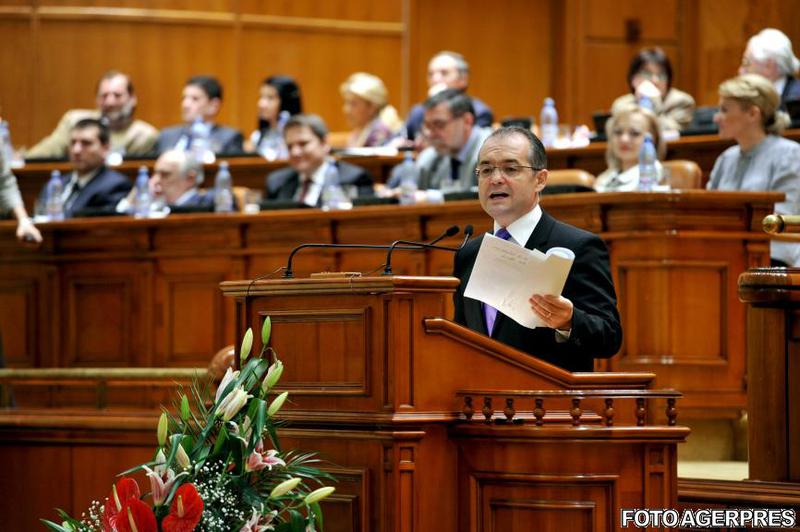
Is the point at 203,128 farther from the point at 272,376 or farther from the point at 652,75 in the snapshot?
the point at 272,376

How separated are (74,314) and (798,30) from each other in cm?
551

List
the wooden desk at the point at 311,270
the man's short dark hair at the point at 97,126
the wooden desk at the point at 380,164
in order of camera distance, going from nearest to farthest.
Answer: the wooden desk at the point at 311,270 < the wooden desk at the point at 380,164 < the man's short dark hair at the point at 97,126

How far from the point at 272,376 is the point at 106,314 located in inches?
173

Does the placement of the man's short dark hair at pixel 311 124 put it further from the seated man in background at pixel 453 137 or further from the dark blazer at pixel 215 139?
the dark blazer at pixel 215 139

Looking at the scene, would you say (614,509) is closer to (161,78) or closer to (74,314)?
(74,314)

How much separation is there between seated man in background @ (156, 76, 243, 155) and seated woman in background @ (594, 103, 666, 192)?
305cm

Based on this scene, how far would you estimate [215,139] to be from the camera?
939 centimetres

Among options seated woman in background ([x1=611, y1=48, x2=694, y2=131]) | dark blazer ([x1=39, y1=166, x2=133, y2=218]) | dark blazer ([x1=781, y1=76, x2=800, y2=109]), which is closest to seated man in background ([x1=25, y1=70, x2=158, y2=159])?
dark blazer ([x1=39, y1=166, x2=133, y2=218])

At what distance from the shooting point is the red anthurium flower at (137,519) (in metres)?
3.00

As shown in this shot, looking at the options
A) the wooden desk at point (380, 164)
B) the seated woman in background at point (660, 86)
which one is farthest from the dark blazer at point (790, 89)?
the seated woman in background at point (660, 86)

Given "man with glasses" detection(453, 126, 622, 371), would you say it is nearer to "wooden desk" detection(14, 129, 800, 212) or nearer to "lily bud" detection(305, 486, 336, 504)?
"lily bud" detection(305, 486, 336, 504)

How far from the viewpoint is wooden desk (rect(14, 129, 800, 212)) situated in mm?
7672

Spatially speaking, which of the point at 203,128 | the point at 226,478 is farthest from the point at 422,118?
the point at 226,478

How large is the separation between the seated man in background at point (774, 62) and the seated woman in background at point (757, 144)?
1.51 metres
